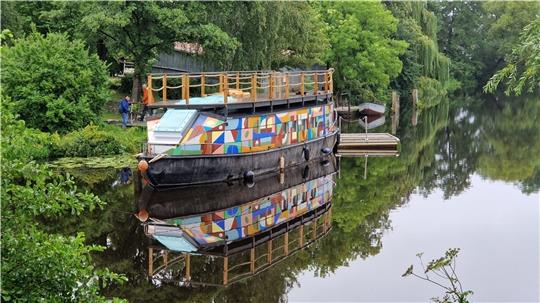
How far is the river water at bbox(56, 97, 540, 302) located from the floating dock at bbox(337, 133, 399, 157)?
3.98 feet

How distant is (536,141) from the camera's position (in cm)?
4009

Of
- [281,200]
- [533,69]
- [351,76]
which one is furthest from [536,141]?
[533,69]

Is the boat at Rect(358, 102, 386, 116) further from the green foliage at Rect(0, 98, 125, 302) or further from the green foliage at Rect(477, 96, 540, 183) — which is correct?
the green foliage at Rect(0, 98, 125, 302)

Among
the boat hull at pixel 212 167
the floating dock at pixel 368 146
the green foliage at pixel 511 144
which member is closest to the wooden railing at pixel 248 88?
the boat hull at pixel 212 167

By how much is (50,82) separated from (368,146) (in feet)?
49.6

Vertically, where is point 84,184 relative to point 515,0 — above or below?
below

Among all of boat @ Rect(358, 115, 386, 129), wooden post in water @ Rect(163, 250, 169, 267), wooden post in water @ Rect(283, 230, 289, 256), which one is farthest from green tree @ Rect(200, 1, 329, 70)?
wooden post in water @ Rect(163, 250, 169, 267)

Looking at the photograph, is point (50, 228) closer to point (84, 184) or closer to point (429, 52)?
point (84, 184)

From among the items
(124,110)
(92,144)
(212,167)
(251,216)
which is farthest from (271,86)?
(124,110)

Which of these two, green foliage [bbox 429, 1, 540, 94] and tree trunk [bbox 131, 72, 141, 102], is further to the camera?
green foliage [bbox 429, 1, 540, 94]

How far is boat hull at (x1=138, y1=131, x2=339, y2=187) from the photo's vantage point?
73.7 feet

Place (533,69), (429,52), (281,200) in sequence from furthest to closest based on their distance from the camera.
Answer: (429,52), (281,200), (533,69)

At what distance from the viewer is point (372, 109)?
179 feet

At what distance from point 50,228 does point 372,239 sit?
7.98m
